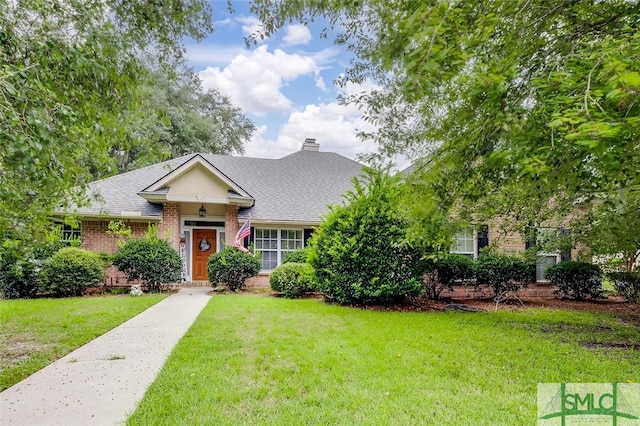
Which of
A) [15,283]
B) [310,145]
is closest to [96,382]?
[15,283]

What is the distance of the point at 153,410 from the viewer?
141 inches

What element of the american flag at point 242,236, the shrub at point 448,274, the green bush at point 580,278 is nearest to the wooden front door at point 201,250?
the american flag at point 242,236

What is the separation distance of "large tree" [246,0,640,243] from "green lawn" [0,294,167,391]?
574 centimetres

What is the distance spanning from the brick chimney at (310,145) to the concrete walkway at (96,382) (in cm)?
1574

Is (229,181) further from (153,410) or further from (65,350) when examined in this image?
(153,410)

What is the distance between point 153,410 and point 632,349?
7352mm

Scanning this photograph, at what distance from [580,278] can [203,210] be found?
14.2m

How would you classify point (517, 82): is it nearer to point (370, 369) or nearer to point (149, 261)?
point (370, 369)

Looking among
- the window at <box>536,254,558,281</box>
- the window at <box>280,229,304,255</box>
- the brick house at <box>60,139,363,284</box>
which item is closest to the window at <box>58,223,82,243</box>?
the brick house at <box>60,139,363,284</box>

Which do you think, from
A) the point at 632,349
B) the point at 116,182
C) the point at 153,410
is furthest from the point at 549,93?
the point at 116,182

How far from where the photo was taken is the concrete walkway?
3.54 metres

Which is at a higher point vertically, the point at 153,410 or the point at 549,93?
the point at 549,93

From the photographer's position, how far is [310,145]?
2169 cm

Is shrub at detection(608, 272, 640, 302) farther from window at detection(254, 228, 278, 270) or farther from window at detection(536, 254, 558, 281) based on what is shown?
window at detection(254, 228, 278, 270)
